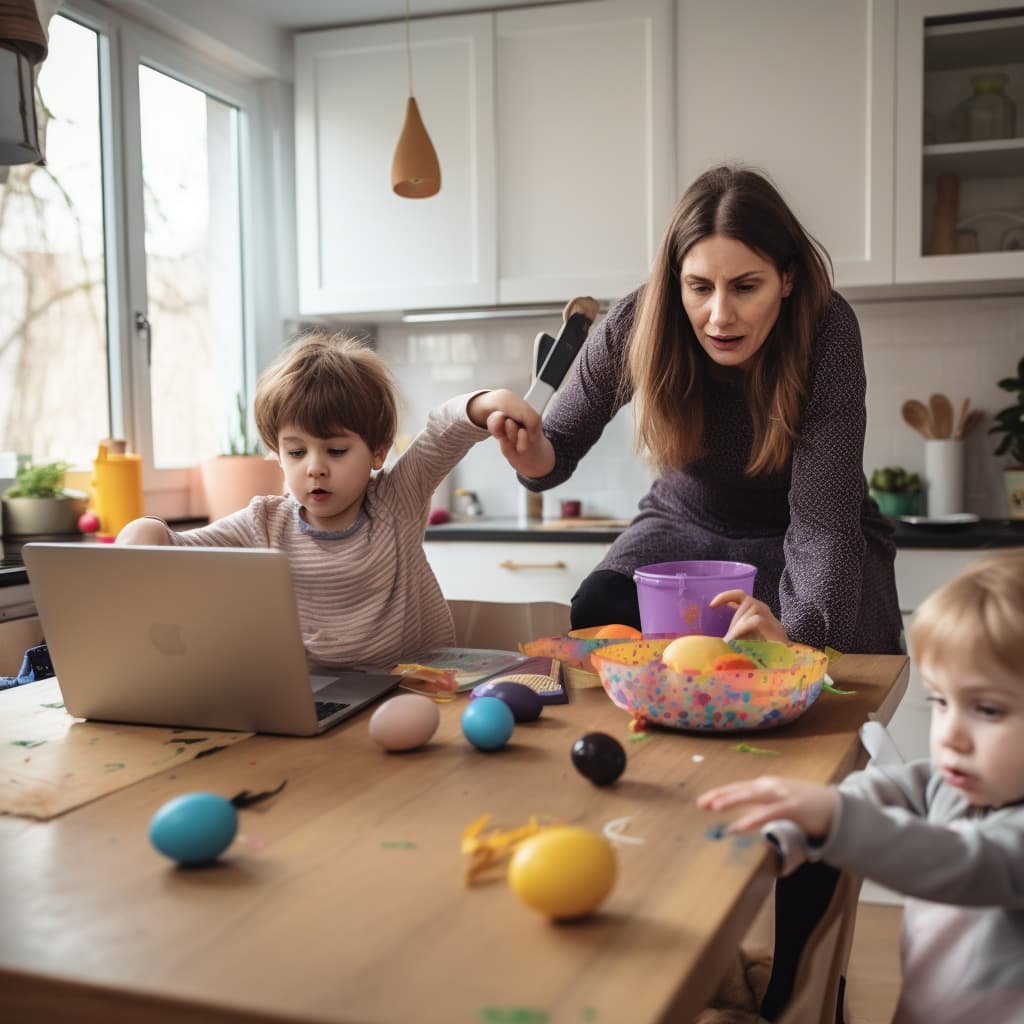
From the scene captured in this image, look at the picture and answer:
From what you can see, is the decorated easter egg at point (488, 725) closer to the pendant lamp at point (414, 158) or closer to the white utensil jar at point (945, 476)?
the pendant lamp at point (414, 158)

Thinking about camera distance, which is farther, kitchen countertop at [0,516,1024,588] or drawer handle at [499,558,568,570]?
drawer handle at [499,558,568,570]

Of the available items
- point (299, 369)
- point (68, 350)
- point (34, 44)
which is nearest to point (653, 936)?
point (299, 369)

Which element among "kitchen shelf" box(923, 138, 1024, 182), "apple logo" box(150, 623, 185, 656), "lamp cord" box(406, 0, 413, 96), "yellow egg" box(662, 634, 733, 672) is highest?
"lamp cord" box(406, 0, 413, 96)

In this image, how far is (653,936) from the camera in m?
0.68

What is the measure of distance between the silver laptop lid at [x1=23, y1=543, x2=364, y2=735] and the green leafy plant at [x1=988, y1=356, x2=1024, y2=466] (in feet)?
8.25

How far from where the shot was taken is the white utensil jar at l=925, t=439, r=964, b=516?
3197 mm

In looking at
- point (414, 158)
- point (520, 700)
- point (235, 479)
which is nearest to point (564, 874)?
point (520, 700)

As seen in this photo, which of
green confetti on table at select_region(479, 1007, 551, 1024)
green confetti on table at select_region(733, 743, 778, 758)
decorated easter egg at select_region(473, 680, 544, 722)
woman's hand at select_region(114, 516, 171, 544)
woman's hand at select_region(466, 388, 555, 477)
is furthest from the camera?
woman's hand at select_region(466, 388, 555, 477)

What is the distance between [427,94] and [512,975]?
3.04m

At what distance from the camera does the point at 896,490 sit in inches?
127

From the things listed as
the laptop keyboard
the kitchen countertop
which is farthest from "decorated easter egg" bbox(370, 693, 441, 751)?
the kitchen countertop

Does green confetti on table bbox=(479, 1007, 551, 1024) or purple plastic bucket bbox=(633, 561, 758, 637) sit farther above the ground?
purple plastic bucket bbox=(633, 561, 758, 637)

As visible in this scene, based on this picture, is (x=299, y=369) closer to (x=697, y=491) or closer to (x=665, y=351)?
(x=665, y=351)

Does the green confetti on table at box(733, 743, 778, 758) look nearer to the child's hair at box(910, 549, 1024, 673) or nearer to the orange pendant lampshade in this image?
the child's hair at box(910, 549, 1024, 673)
